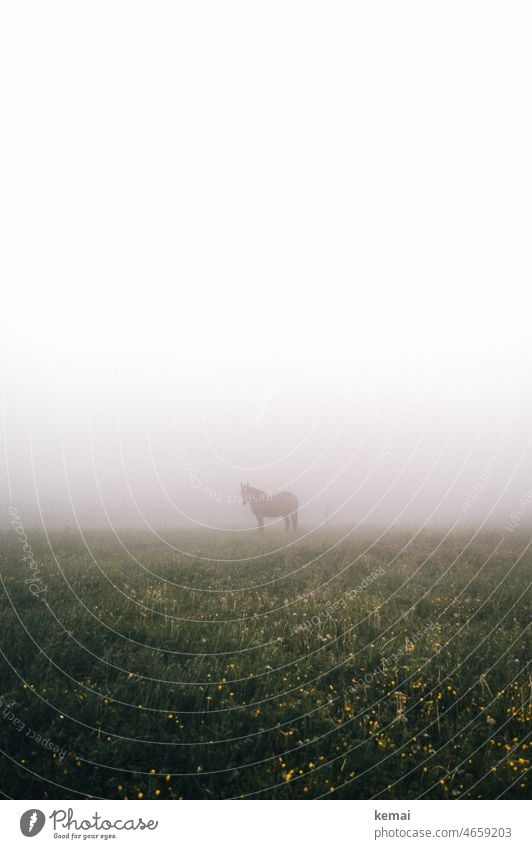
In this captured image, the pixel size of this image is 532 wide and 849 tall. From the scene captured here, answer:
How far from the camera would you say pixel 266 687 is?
225 inches

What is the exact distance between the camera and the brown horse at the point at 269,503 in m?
25.5

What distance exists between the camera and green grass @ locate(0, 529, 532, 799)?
4336 millimetres

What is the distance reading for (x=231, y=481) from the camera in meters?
45.2

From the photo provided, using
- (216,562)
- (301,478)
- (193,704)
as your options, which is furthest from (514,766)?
(301,478)

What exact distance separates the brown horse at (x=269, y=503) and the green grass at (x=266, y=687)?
14.8m

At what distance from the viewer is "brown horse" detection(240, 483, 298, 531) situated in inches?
1005

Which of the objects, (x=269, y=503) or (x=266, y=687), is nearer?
(x=266, y=687)

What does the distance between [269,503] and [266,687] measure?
20.2 m

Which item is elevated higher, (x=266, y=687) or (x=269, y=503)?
(x=266, y=687)

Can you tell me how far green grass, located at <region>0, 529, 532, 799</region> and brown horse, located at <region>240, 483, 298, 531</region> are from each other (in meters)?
14.8

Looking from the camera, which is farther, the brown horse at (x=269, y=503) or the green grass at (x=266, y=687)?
the brown horse at (x=269, y=503)

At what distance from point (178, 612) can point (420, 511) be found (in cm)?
4016

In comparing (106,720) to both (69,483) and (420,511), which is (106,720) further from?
(69,483)

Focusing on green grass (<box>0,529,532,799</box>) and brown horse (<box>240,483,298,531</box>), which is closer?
green grass (<box>0,529,532,799</box>)
